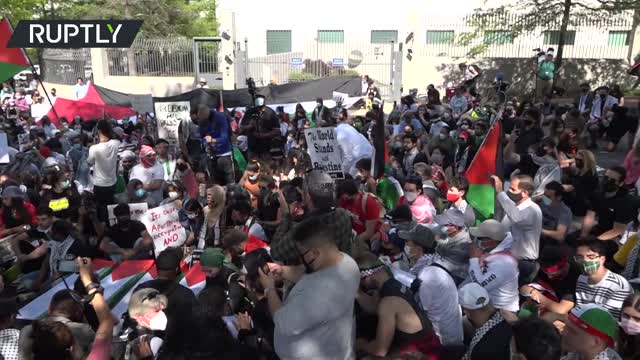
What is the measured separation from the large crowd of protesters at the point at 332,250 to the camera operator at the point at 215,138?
0.03 metres

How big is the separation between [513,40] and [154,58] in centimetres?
1558

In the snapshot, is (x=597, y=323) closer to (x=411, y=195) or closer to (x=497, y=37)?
(x=411, y=195)

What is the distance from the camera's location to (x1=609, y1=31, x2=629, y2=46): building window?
24.1 metres

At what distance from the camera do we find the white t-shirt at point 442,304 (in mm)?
4031

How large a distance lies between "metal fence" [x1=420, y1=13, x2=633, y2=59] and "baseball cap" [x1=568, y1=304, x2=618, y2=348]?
20.8 meters

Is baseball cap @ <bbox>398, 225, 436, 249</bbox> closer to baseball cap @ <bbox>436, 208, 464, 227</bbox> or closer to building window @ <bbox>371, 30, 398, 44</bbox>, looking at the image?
baseball cap @ <bbox>436, 208, 464, 227</bbox>

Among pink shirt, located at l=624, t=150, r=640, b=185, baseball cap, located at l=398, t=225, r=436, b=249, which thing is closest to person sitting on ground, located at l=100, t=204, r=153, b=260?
baseball cap, located at l=398, t=225, r=436, b=249

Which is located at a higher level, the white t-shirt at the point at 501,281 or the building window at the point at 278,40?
the building window at the point at 278,40

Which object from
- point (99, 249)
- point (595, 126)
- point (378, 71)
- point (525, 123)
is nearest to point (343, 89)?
point (378, 71)

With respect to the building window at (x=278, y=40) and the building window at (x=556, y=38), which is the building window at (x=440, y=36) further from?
the building window at (x=278, y=40)

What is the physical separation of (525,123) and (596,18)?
1388 centimetres

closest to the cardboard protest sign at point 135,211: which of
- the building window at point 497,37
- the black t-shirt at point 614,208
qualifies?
the black t-shirt at point 614,208

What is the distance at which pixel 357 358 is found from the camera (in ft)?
11.9

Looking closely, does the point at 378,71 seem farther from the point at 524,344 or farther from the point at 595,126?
the point at 524,344
